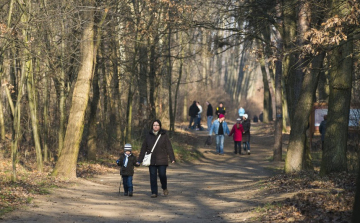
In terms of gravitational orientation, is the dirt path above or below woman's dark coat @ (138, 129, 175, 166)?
below

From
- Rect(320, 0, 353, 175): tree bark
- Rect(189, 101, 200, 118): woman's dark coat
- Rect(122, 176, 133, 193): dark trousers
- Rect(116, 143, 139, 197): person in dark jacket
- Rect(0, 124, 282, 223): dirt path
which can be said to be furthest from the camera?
Rect(189, 101, 200, 118): woman's dark coat

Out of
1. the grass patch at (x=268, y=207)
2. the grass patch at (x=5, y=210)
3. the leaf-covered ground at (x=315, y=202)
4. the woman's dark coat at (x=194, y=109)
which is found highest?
the woman's dark coat at (x=194, y=109)

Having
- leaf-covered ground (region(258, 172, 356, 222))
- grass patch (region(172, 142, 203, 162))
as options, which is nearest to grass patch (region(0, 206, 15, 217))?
leaf-covered ground (region(258, 172, 356, 222))

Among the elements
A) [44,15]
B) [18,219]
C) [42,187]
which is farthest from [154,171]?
[44,15]

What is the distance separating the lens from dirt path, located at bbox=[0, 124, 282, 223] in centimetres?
1022

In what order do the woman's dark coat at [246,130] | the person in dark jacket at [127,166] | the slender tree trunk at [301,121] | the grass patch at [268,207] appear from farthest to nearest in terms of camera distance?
the woman's dark coat at [246,130] → the slender tree trunk at [301,121] → the person in dark jacket at [127,166] → the grass patch at [268,207]

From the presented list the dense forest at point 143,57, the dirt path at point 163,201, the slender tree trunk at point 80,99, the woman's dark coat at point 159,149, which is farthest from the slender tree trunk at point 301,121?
the slender tree trunk at point 80,99

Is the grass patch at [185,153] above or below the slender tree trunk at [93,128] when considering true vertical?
below

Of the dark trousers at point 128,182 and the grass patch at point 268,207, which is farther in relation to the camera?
the dark trousers at point 128,182

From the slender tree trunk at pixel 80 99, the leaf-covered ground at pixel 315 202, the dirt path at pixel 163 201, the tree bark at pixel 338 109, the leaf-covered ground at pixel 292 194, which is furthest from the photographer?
the slender tree trunk at pixel 80 99

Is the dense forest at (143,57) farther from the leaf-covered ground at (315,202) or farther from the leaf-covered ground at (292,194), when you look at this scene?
→ the leaf-covered ground at (315,202)

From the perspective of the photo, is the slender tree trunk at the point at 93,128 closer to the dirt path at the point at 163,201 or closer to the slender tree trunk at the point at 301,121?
the dirt path at the point at 163,201

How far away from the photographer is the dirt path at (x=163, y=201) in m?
10.2

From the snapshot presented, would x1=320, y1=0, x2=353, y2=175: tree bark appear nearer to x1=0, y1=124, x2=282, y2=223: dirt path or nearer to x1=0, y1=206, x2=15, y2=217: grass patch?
x1=0, y1=124, x2=282, y2=223: dirt path
